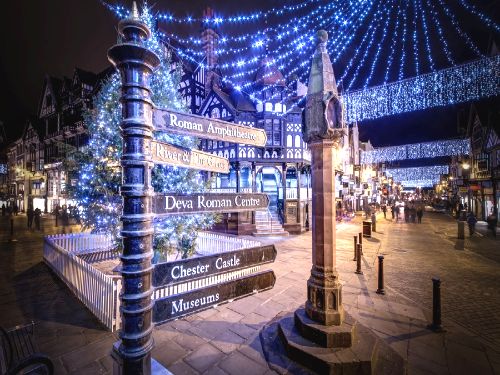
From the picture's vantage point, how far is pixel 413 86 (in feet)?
34.1

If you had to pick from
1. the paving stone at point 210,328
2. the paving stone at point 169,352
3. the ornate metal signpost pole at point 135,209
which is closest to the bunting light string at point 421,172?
the paving stone at point 210,328

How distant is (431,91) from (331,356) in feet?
37.6

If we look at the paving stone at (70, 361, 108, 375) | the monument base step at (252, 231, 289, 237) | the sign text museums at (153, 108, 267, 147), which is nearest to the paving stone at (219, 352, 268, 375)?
the paving stone at (70, 361, 108, 375)

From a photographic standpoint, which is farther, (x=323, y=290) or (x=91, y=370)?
(x=323, y=290)

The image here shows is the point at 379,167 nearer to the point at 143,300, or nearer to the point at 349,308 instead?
the point at 349,308

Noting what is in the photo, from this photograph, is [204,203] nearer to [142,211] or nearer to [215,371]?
[142,211]

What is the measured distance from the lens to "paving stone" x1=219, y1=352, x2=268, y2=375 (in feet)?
12.7

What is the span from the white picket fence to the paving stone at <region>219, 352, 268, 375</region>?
130cm

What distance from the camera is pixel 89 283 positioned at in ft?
19.9

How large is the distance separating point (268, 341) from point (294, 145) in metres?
16.1

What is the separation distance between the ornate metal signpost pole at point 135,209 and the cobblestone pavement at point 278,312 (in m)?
2.08

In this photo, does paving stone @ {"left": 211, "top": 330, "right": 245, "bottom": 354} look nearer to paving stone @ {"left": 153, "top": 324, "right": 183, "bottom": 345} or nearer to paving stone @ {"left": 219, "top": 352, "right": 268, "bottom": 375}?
paving stone @ {"left": 219, "top": 352, "right": 268, "bottom": 375}

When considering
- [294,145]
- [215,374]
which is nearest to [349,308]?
[215,374]

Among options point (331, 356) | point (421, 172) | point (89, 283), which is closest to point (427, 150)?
point (421, 172)
